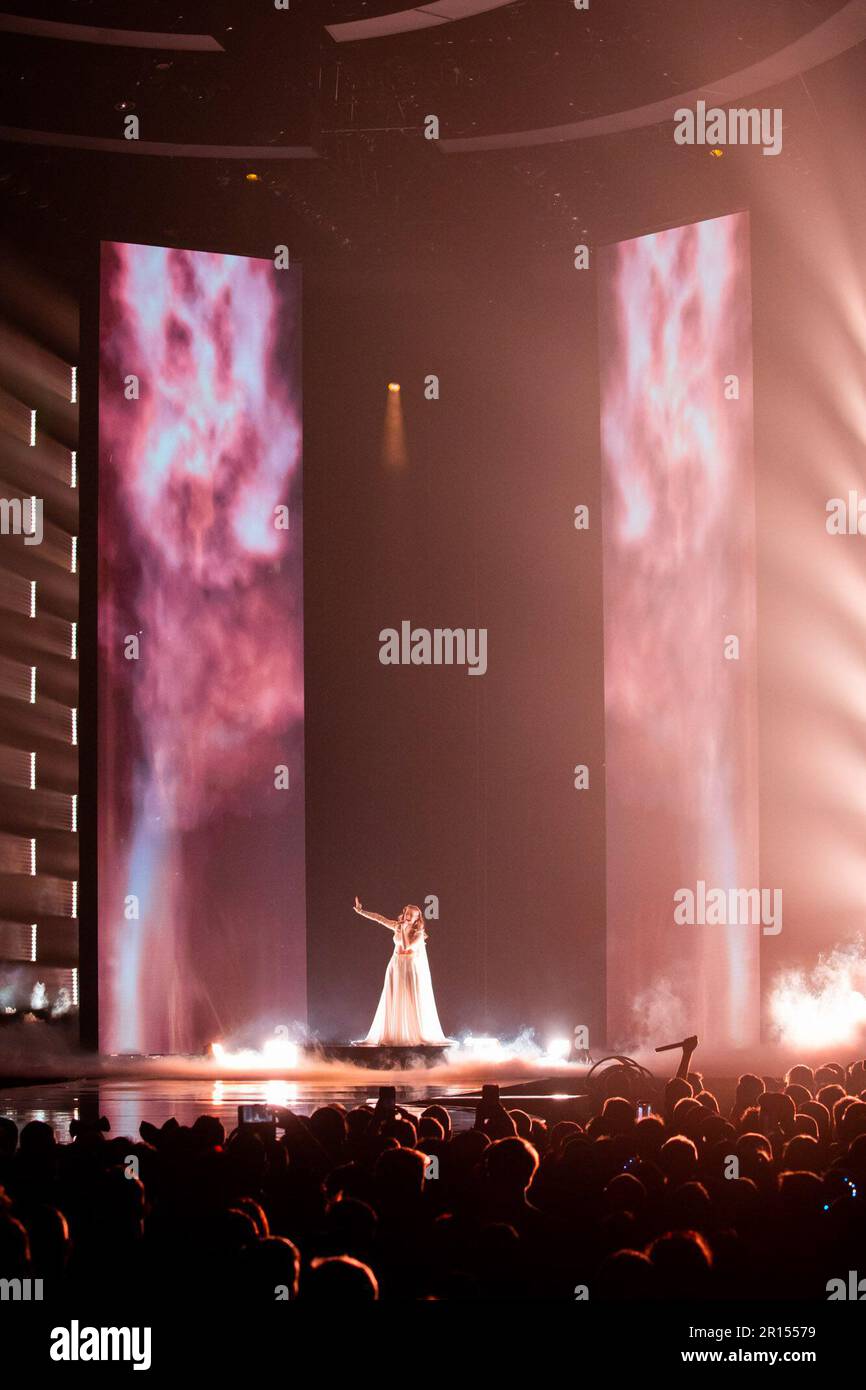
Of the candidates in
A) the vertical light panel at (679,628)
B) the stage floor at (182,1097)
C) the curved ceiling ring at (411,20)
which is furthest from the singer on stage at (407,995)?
the curved ceiling ring at (411,20)

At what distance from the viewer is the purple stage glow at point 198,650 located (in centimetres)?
1509

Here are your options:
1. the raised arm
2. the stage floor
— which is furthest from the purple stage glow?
the stage floor

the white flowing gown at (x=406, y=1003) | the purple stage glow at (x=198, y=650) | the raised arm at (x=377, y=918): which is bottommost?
the white flowing gown at (x=406, y=1003)

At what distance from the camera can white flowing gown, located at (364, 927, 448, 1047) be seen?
47.1 feet

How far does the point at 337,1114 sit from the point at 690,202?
38.1 ft

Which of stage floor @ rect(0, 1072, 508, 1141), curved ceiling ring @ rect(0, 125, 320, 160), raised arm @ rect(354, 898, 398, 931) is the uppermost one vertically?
curved ceiling ring @ rect(0, 125, 320, 160)

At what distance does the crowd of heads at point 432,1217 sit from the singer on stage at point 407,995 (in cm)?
985

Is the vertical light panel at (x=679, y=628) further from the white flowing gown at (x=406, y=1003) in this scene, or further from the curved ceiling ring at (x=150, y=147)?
the curved ceiling ring at (x=150, y=147)

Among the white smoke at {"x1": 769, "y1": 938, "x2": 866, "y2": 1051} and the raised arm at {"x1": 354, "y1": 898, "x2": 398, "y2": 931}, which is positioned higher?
the raised arm at {"x1": 354, "y1": 898, "x2": 398, "y2": 931}

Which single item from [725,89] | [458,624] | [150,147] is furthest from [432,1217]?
[150,147]

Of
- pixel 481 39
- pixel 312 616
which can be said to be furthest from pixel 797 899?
pixel 481 39

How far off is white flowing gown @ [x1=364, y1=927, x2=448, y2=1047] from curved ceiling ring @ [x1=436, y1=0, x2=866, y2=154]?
310 inches

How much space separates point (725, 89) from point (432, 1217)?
495 inches

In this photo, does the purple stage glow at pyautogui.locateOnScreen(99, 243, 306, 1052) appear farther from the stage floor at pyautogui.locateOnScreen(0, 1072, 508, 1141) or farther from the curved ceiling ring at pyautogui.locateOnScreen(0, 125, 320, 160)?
the stage floor at pyautogui.locateOnScreen(0, 1072, 508, 1141)
